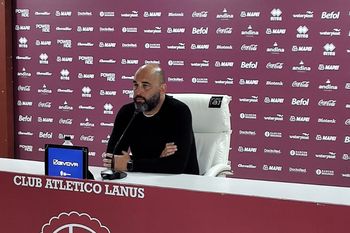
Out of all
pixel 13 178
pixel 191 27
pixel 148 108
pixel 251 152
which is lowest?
pixel 251 152

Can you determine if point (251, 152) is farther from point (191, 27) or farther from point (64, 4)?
point (64, 4)

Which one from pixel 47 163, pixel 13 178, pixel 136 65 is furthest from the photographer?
pixel 136 65

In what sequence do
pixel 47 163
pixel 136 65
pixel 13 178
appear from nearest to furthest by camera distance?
1. pixel 13 178
2. pixel 47 163
3. pixel 136 65

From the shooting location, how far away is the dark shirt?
7.99 ft

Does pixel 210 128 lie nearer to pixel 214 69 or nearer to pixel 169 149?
pixel 169 149

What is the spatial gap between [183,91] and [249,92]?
651 millimetres

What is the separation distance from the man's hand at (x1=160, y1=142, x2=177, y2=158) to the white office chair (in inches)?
18.6

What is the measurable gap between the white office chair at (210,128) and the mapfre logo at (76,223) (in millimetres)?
1401

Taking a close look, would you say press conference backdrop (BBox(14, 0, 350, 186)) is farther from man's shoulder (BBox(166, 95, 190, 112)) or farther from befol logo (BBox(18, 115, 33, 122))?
man's shoulder (BBox(166, 95, 190, 112))

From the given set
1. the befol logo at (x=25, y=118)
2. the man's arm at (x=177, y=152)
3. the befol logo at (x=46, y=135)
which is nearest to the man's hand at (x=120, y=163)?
the man's arm at (x=177, y=152)

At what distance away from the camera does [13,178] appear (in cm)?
151

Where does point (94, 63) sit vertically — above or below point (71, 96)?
above

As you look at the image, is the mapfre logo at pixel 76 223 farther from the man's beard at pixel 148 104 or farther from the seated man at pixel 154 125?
the man's beard at pixel 148 104

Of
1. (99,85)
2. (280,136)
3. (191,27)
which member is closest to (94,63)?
(99,85)
